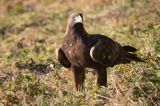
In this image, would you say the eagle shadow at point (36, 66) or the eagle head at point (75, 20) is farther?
the eagle shadow at point (36, 66)

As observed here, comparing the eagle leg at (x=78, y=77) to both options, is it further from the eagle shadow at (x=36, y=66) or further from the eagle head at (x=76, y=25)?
the eagle shadow at (x=36, y=66)

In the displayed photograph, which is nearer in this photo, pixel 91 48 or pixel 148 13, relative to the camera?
pixel 91 48

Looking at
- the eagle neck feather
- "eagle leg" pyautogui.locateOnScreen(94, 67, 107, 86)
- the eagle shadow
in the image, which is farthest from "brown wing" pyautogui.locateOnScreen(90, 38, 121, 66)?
the eagle shadow

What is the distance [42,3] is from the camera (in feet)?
61.4

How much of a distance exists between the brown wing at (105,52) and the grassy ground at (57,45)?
0.73ft

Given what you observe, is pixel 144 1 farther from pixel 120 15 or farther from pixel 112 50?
pixel 112 50

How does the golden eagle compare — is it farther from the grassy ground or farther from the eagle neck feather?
the grassy ground

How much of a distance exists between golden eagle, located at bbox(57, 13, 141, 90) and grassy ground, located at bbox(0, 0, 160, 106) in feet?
0.56

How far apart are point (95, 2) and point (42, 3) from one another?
9.71ft

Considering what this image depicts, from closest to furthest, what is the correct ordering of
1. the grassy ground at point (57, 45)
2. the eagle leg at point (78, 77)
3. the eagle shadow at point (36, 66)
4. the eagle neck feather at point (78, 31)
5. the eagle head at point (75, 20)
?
the grassy ground at point (57, 45) → the eagle neck feather at point (78, 31) → the eagle head at point (75, 20) → the eagle leg at point (78, 77) → the eagle shadow at point (36, 66)

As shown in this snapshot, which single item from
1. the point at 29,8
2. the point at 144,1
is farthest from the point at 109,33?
the point at 29,8

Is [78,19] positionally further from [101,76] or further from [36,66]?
[36,66]

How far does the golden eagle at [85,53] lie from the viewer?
7.28 m

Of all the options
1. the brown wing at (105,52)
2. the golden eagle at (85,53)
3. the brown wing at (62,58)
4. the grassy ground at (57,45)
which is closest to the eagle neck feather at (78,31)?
the golden eagle at (85,53)
